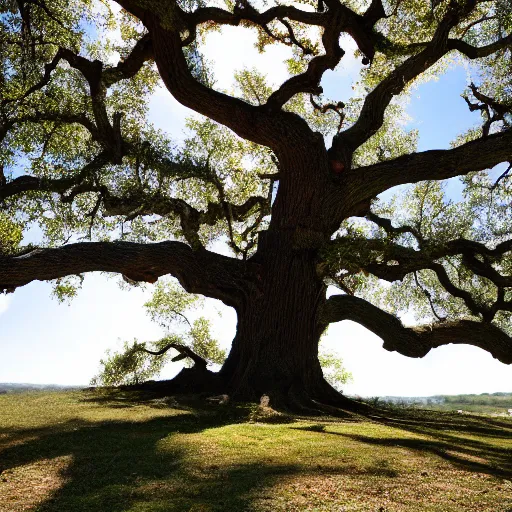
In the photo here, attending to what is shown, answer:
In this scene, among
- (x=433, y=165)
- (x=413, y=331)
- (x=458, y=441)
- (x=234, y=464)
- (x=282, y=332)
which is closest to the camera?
(x=234, y=464)

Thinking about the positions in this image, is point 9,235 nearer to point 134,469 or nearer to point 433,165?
point 134,469

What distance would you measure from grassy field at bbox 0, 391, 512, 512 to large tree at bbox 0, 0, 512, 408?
3454 mm

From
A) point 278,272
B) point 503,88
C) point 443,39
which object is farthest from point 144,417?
point 503,88

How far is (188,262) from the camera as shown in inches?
595

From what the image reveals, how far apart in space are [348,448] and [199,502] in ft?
10.7

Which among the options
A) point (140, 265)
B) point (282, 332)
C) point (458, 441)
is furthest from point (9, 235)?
point (458, 441)

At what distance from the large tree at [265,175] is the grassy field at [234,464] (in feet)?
11.3

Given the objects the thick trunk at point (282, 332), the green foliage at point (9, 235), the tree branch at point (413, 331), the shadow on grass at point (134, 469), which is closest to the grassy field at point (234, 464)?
the shadow on grass at point (134, 469)

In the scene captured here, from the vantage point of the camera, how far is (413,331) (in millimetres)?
17062

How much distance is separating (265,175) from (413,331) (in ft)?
21.6

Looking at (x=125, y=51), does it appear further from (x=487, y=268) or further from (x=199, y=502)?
(x=199, y=502)

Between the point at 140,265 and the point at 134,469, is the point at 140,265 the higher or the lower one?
the higher one

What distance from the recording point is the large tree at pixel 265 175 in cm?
1454

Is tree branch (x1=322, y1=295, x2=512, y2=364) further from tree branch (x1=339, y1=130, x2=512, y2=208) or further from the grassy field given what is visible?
the grassy field
